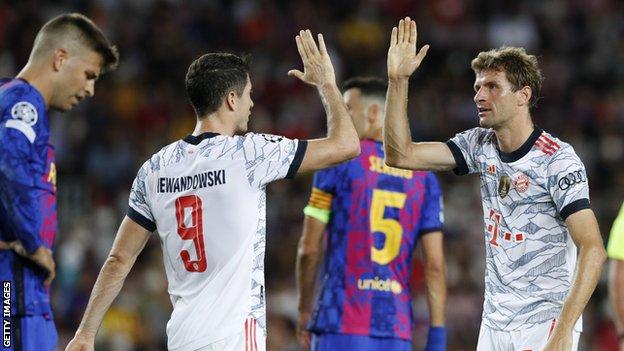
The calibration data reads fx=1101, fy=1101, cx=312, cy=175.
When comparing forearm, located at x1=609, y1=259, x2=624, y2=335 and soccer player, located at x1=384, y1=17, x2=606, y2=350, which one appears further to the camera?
forearm, located at x1=609, y1=259, x2=624, y2=335

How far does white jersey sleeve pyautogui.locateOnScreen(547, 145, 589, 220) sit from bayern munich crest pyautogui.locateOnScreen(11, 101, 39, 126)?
2.69m

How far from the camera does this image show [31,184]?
5.53 m

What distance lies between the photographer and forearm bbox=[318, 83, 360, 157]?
5.73m

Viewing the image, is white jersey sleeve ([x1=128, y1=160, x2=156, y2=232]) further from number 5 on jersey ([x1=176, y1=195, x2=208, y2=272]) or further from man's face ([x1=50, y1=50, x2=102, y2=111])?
man's face ([x1=50, y1=50, x2=102, y2=111])

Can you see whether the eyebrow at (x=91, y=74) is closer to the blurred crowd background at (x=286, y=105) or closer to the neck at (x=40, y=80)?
the neck at (x=40, y=80)

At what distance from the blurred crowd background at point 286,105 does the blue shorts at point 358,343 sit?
4.10m

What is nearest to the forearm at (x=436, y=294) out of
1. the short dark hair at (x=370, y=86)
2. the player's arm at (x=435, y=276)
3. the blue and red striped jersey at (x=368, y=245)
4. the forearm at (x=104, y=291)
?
the player's arm at (x=435, y=276)

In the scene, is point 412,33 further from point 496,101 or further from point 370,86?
point 370,86

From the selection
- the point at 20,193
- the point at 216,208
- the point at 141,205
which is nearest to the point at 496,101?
the point at 216,208

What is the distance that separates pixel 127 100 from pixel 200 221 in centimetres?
1008

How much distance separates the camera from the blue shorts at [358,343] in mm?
7336

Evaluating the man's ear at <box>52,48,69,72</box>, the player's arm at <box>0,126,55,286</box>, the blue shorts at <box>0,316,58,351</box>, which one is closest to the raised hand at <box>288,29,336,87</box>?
the man's ear at <box>52,48,69,72</box>

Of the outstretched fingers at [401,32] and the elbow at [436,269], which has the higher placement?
the outstretched fingers at [401,32]

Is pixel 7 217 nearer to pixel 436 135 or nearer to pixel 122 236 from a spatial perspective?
pixel 122 236
